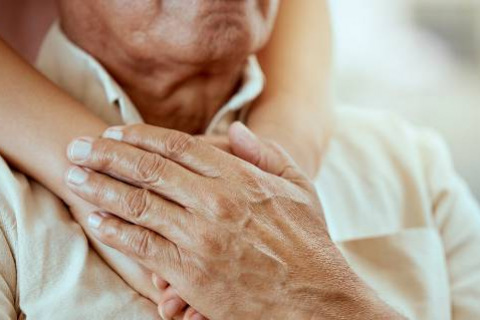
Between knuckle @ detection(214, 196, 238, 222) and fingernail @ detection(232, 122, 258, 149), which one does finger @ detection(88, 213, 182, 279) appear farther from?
fingernail @ detection(232, 122, 258, 149)

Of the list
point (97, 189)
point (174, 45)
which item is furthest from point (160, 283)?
point (174, 45)

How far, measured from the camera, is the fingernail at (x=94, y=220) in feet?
3.55

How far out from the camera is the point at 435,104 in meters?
4.41

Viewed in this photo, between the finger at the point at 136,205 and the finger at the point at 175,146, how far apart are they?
0.06 metres

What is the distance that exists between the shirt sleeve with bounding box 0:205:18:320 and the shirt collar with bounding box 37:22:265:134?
298 mm

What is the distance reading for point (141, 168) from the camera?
107 centimetres

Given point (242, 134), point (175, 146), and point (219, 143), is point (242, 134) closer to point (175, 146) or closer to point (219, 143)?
point (219, 143)

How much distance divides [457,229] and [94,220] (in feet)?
2.53

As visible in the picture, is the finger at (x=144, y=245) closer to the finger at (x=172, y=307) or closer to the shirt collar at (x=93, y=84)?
the finger at (x=172, y=307)

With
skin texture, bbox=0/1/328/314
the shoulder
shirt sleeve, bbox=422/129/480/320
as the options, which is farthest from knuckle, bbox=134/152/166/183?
shirt sleeve, bbox=422/129/480/320

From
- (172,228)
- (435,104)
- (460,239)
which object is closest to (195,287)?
(172,228)

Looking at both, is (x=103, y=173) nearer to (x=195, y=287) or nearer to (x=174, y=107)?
(x=195, y=287)

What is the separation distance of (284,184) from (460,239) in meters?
0.53

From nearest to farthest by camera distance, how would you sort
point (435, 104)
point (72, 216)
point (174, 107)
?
point (72, 216) < point (174, 107) < point (435, 104)
